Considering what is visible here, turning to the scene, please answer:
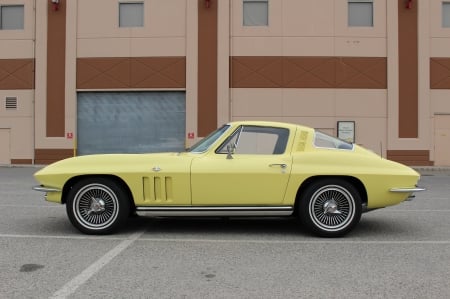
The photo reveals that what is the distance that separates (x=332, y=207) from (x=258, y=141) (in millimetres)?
1240

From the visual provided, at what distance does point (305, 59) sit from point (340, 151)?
686 inches

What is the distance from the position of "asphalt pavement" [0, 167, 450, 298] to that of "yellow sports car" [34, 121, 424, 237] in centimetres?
32

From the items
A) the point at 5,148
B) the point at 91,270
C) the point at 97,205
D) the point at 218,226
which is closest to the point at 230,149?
the point at 218,226

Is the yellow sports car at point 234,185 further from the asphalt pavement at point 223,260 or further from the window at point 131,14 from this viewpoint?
the window at point 131,14

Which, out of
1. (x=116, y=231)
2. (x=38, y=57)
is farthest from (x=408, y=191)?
(x=38, y=57)

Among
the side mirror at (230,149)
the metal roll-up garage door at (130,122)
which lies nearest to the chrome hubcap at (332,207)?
the side mirror at (230,149)

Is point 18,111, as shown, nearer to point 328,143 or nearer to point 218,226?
point 218,226

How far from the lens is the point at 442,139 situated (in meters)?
23.3

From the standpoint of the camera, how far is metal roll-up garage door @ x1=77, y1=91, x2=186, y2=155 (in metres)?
23.8

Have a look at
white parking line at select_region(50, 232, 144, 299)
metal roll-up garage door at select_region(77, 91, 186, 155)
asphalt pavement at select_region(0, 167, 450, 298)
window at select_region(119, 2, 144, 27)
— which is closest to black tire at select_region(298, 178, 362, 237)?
asphalt pavement at select_region(0, 167, 450, 298)

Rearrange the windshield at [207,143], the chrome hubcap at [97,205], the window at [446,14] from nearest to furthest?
the chrome hubcap at [97,205] → the windshield at [207,143] → the window at [446,14]

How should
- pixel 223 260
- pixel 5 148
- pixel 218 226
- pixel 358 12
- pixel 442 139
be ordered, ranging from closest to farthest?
pixel 223 260
pixel 218 226
pixel 442 139
pixel 358 12
pixel 5 148

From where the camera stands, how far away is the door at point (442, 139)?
23219mm

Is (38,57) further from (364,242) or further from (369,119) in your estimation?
(364,242)
